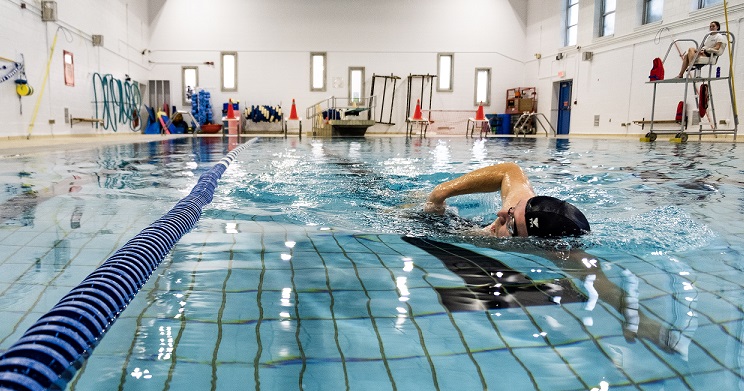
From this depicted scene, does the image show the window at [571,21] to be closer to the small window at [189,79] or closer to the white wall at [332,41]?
the white wall at [332,41]

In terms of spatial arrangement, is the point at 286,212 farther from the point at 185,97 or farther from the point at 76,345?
the point at 185,97

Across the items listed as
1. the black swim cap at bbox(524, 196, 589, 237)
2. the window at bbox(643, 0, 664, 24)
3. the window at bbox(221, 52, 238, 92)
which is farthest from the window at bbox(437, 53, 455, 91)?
the black swim cap at bbox(524, 196, 589, 237)

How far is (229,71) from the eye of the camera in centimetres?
1817

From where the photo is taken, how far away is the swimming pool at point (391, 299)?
1044 mm

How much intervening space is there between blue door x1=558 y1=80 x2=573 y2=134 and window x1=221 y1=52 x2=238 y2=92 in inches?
435

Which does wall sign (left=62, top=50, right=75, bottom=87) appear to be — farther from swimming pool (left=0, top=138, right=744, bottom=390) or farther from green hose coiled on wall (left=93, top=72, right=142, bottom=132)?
swimming pool (left=0, top=138, right=744, bottom=390)

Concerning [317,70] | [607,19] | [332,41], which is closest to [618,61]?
[607,19]

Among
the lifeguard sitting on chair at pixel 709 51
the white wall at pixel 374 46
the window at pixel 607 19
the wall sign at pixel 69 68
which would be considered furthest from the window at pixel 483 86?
the wall sign at pixel 69 68

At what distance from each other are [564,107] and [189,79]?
41.8ft

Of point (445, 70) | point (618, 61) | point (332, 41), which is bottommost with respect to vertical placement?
point (618, 61)

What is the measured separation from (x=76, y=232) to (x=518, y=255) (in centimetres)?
176

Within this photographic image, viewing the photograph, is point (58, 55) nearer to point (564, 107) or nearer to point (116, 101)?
point (116, 101)

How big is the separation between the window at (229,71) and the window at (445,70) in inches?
278

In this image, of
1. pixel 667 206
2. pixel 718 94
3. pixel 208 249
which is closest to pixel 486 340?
pixel 208 249
